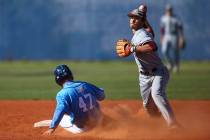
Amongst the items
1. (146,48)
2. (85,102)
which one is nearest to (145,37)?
(146,48)

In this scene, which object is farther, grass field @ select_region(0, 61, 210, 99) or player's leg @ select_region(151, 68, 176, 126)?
grass field @ select_region(0, 61, 210, 99)

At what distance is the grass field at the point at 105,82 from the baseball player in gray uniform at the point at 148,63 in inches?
199

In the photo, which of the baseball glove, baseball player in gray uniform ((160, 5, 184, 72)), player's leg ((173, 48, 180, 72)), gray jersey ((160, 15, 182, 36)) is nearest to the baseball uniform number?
the baseball glove

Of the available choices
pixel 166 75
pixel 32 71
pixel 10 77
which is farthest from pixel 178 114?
pixel 32 71

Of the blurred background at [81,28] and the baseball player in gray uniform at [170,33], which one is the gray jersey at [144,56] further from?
the blurred background at [81,28]

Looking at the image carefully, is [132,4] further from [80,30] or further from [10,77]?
[10,77]

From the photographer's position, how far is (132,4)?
28.0 m

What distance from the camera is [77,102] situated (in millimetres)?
8844

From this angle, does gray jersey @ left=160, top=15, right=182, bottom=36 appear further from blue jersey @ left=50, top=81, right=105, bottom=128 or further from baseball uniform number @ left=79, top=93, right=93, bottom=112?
baseball uniform number @ left=79, top=93, right=93, bottom=112

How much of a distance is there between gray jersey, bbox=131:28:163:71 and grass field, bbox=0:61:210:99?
16.8ft

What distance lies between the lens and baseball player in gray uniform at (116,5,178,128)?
9055mm

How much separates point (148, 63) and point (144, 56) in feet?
0.40

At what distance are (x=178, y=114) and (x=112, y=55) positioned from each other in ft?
54.2

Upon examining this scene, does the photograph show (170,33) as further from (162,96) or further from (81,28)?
(162,96)
